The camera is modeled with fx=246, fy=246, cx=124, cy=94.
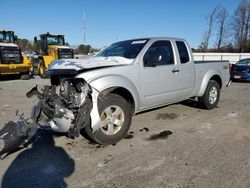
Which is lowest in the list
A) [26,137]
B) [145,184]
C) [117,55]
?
[145,184]

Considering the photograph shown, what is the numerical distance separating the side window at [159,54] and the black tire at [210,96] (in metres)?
1.75

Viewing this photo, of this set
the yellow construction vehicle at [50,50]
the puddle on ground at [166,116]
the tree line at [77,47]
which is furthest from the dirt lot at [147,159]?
the tree line at [77,47]

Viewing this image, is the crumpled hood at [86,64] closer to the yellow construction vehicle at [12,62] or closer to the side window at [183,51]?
the side window at [183,51]

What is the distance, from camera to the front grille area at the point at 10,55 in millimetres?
14375

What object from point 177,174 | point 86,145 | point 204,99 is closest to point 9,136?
point 86,145

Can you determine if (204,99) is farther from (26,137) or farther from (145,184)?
(26,137)

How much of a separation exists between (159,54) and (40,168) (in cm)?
323

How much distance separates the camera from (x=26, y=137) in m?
4.02

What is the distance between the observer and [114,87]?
434 cm

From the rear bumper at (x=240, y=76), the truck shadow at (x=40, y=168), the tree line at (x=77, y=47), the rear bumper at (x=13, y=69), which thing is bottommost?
the truck shadow at (x=40, y=168)

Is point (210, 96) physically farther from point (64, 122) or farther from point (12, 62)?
point (12, 62)

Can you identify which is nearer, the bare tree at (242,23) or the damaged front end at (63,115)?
the damaged front end at (63,115)

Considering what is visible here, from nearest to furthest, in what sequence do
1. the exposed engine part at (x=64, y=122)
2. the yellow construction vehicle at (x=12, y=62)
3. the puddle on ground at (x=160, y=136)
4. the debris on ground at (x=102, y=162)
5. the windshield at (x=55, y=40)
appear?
the debris on ground at (x=102, y=162), the exposed engine part at (x=64, y=122), the puddle on ground at (x=160, y=136), the yellow construction vehicle at (x=12, y=62), the windshield at (x=55, y=40)

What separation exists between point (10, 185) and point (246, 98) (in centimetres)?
838
